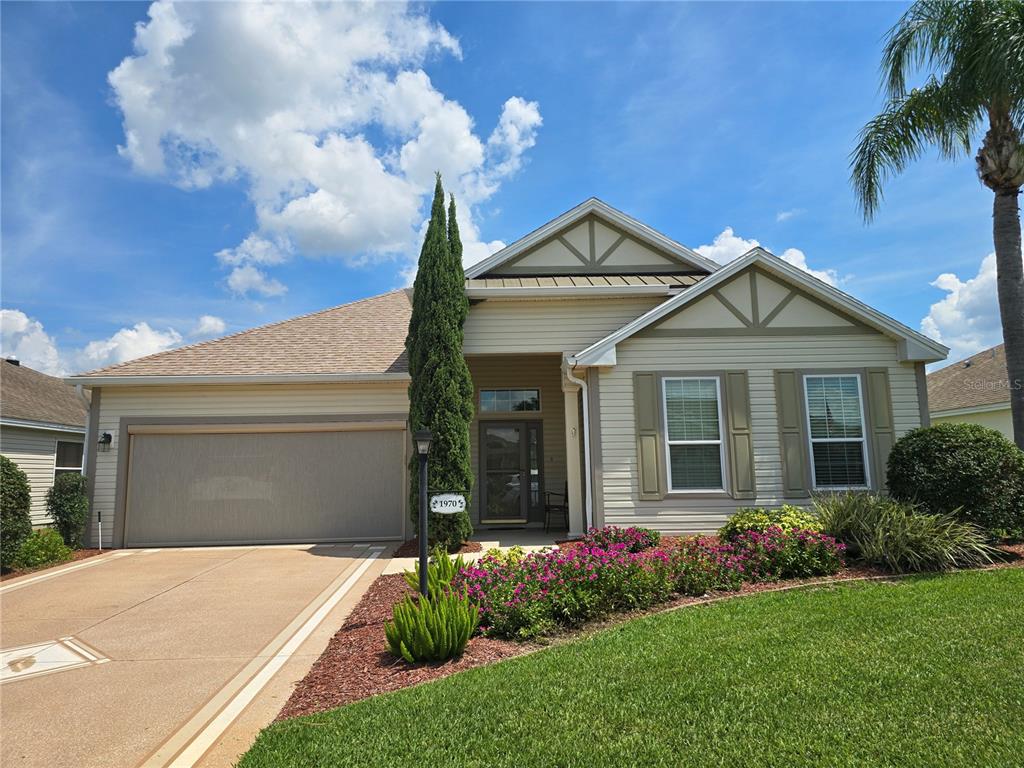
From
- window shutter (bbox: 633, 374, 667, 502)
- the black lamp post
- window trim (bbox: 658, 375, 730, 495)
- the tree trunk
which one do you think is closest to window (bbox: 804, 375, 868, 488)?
window trim (bbox: 658, 375, 730, 495)

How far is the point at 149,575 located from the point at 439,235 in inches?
282

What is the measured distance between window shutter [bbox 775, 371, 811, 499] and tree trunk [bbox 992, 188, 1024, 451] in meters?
3.09

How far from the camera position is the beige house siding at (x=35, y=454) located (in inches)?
563

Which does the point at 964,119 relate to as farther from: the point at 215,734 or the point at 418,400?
the point at 215,734

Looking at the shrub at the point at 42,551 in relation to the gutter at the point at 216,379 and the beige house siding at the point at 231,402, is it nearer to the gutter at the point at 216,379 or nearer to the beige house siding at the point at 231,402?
the beige house siding at the point at 231,402

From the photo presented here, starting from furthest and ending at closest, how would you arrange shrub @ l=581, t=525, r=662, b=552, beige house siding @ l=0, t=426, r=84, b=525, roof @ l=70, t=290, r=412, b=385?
beige house siding @ l=0, t=426, r=84, b=525
roof @ l=70, t=290, r=412, b=385
shrub @ l=581, t=525, r=662, b=552

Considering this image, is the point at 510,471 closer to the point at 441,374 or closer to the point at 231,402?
the point at 441,374

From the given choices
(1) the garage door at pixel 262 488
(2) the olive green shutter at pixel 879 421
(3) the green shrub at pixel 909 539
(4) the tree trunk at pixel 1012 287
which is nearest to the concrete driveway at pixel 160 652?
(1) the garage door at pixel 262 488

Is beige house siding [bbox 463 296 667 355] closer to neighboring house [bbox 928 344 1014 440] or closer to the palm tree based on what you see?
the palm tree

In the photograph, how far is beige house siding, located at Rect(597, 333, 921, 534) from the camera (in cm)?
1000

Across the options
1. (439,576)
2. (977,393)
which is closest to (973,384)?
(977,393)

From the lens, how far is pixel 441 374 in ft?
33.7

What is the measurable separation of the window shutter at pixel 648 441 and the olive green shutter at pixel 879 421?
356 cm

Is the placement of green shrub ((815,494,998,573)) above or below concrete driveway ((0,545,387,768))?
above
